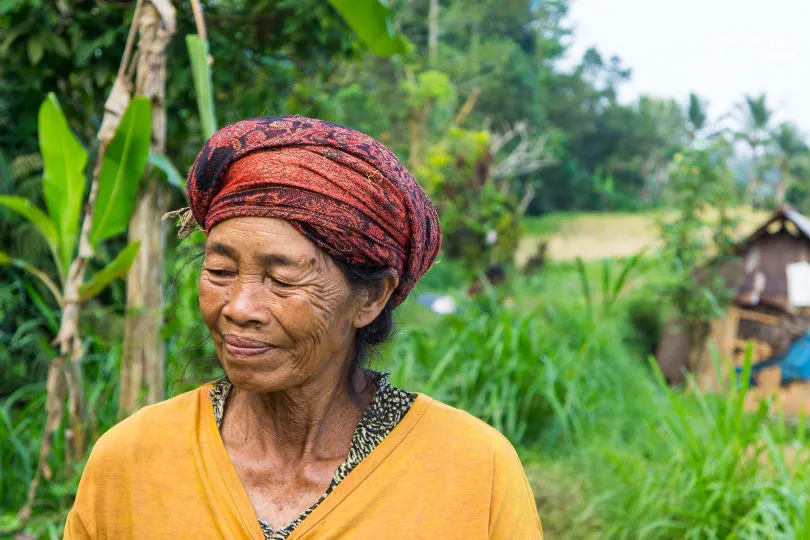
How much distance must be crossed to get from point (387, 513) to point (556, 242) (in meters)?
25.4

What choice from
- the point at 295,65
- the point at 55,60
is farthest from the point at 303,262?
the point at 295,65

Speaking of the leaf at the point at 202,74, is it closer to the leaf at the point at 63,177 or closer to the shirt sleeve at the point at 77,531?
the leaf at the point at 63,177

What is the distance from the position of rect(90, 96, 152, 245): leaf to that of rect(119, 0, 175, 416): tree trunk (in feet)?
0.28

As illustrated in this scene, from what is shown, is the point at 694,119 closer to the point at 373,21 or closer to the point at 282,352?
the point at 373,21

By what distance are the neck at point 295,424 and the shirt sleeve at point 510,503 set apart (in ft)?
0.97

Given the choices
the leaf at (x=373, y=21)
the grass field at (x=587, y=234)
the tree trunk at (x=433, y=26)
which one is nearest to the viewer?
the leaf at (x=373, y=21)

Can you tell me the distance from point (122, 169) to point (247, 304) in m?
1.59

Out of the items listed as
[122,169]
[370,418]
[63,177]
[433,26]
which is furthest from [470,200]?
[370,418]

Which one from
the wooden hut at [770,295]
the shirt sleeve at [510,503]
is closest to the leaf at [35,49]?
the shirt sleeve at [510,503]

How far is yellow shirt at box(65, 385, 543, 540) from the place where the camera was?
4.72ft

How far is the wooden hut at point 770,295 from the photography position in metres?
8.98

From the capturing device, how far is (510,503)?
4.96 ft

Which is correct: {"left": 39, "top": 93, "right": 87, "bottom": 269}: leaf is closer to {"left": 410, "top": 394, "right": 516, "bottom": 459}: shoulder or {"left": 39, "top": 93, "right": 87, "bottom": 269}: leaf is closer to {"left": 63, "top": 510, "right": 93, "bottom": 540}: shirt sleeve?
{"left": 63, "top": 510, "right": 93, "bottom": 540}: shirt sleeve

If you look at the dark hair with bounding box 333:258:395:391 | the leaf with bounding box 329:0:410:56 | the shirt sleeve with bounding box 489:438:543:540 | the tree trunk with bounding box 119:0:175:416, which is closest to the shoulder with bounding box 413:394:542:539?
the shirt sleeve with bounding box 489:438:543:540
